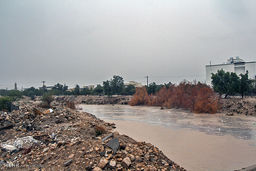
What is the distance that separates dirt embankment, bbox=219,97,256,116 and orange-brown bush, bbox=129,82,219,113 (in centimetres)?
139

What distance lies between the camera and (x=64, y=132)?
28.7ft

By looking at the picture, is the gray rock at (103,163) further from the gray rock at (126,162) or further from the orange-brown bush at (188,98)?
the orange-brown bush at (188,98)

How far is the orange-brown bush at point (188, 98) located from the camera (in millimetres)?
29969

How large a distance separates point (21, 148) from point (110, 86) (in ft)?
173

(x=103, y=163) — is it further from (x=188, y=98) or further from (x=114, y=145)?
(x=188, y=98)

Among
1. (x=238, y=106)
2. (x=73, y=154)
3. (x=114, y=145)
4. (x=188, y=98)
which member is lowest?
(x=238, y=106)

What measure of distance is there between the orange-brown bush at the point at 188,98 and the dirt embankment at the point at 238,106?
139cm

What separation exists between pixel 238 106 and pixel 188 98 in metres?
6.71

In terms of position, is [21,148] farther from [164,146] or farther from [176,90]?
[176,90]

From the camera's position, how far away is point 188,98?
32.9m

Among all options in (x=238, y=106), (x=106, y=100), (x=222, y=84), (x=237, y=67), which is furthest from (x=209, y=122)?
(x=106, y=100)

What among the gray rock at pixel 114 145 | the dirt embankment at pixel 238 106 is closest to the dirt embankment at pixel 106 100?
the dirt embankment at pixel 238 106

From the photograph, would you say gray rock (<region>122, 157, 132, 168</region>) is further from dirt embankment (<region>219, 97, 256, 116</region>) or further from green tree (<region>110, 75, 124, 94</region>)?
green tree (<region>110, 75, 124, 94</region>)

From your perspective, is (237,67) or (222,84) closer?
(222,84)
